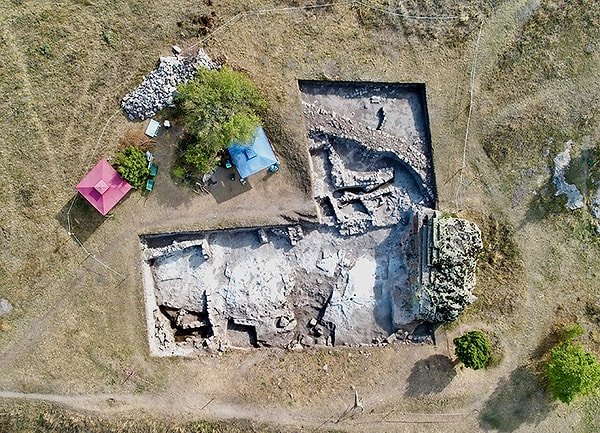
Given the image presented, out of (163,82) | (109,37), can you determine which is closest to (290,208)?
(163,82)

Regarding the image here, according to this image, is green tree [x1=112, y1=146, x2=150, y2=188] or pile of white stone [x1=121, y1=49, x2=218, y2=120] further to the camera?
pile of white stone [x1=121, y1=49, x2=218, y2=120]

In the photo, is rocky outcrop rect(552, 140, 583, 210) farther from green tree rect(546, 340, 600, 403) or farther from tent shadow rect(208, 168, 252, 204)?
tent shadow rect(208, 168, 252, 204)

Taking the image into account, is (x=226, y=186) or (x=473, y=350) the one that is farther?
(x=226, y=186)

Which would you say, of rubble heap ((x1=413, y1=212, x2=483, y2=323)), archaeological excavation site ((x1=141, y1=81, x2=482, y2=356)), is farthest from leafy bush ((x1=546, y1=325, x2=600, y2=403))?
archaeological excavation site ((x1=141, y1=81, x2=482, y2=356))

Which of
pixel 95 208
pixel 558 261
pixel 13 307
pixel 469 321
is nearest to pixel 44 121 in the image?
pixel 95 208

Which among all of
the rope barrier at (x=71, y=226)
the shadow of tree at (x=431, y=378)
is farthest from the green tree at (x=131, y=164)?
the shadow of tree at (x=431, y=378)

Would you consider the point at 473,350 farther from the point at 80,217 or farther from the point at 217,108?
the point at 80,217
